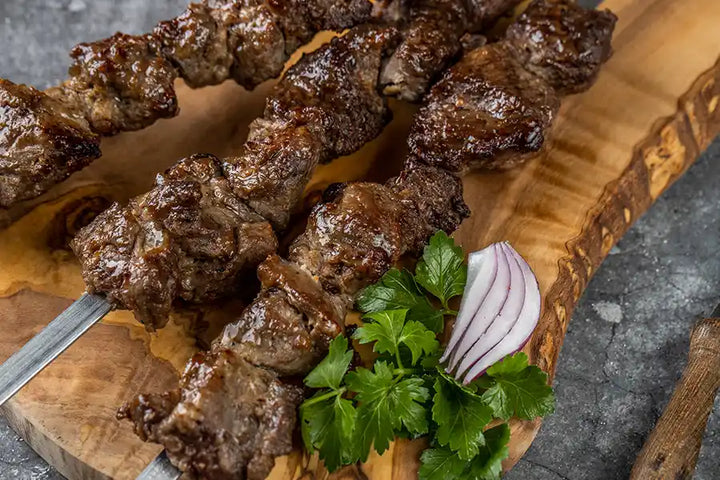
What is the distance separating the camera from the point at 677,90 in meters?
4.85

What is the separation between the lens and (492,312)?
3850mm

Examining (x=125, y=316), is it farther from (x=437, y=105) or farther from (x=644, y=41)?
(x=644, y=41)

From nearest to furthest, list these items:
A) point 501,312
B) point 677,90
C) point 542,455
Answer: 1. point 501,312
2. point 542,455
3. point 677,90

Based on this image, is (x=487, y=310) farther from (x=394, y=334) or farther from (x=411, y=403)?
(x=411, y=403)

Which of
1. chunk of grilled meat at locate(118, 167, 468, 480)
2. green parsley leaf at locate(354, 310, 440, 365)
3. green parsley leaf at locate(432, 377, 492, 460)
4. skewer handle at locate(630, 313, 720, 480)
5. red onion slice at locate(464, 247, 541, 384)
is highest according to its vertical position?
chunk of grilled meat at locate(118, 167, 468, 480)

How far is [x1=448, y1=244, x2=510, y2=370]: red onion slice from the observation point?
3.78 m

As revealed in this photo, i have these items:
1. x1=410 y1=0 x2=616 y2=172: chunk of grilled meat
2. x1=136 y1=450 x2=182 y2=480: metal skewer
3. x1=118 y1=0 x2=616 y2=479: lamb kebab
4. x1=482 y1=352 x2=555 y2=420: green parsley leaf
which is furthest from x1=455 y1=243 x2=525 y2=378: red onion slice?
x1=136 y1=450 x2=182 y2=480: metal skewer

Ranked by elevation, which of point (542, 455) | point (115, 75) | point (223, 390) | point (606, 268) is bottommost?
point (542, 455)

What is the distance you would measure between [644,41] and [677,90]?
0.39 metres

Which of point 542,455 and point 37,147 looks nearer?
point 37,147

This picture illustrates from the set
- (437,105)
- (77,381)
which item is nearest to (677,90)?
(437,105)

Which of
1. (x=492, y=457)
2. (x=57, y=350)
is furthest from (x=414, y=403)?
(x=57, y=350)

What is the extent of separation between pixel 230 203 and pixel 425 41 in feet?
4.29

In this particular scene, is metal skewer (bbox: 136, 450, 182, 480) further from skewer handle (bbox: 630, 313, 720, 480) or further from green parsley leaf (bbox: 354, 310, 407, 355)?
skewer handle (bbox: 630, 313, 720, 480)
